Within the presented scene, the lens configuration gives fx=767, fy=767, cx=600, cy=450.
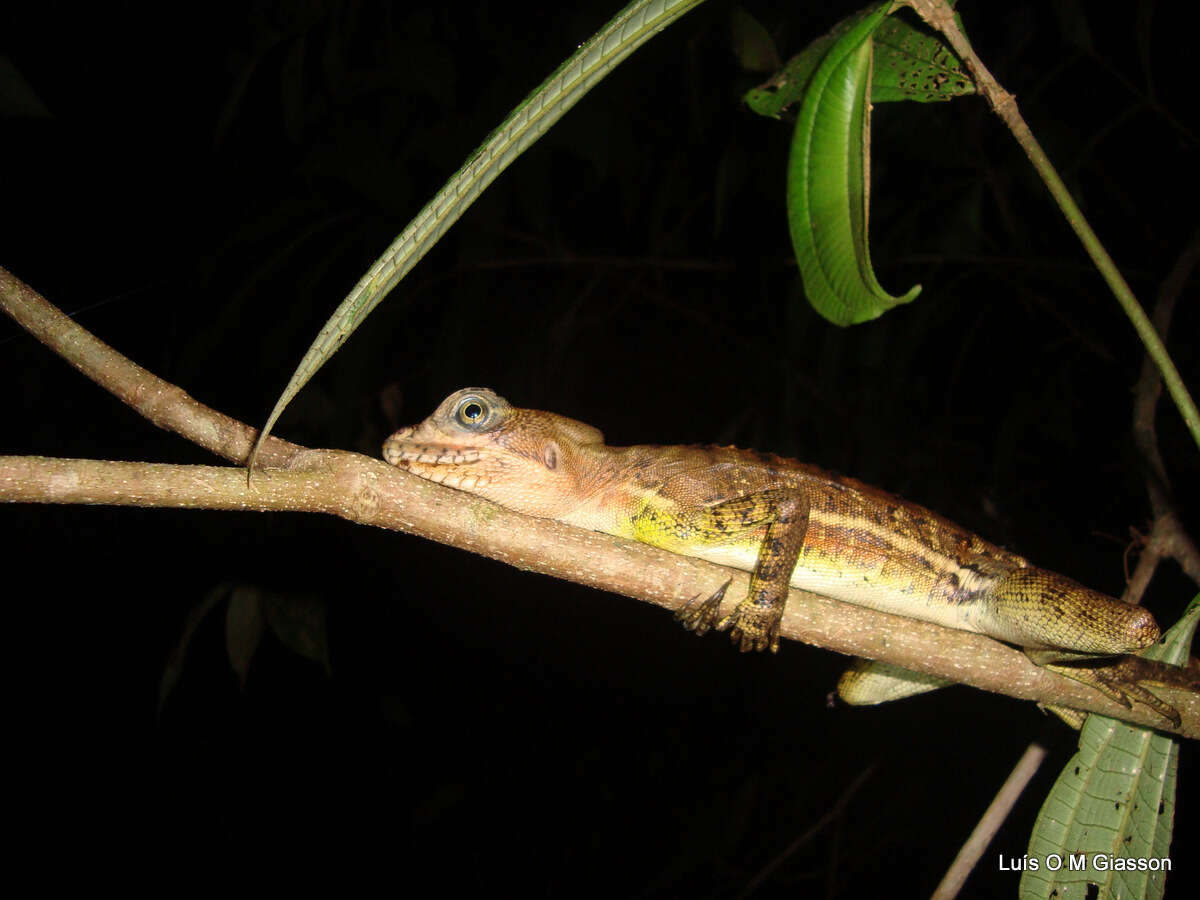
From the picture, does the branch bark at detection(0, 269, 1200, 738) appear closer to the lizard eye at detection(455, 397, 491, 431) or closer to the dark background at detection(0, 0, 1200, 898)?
the lizard eye at detection(455, 397, 491, 431)

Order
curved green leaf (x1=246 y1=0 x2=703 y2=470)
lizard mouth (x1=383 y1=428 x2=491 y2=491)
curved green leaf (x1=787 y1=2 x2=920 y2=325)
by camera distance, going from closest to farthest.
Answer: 1. curved green leaf (x1=246 y1=0 x2=703 y2=470)
2. curved green leaf (x1=787 y1=2 x2=920 y2=325)
3. lizard mouth (x1=383 y1=428 x2=491 y2=491)

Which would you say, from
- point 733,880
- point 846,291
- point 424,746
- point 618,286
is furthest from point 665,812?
point 846,291

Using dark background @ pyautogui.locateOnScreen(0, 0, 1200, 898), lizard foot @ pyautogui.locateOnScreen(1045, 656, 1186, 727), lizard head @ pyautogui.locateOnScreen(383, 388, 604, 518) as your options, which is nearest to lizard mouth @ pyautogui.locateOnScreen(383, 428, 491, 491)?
lizard head @ pyautogui.locateOnScreen(383, 388, 604, 518)

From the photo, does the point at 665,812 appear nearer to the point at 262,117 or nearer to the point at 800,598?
the point at 800,598

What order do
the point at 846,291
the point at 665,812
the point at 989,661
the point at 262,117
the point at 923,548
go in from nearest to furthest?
1. the point at 846,291
2. the point at 989,661
3. the point at 923,548
4. the point at 262,117
5. the point at 665,812

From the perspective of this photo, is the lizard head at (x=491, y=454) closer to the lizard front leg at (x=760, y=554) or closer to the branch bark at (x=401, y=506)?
the lizard front leg at (x=760, y=554)

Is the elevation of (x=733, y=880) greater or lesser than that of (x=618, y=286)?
lesser

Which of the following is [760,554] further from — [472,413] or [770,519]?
[472,413]

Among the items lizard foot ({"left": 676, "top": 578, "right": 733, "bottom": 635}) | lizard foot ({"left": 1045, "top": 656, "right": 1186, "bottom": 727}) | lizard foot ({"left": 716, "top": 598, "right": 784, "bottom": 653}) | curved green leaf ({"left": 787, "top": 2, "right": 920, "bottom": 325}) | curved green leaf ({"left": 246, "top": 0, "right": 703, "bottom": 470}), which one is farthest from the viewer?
lizard foot ({"left": 716, "top": 598, "right": 784, "bottom": 653})
